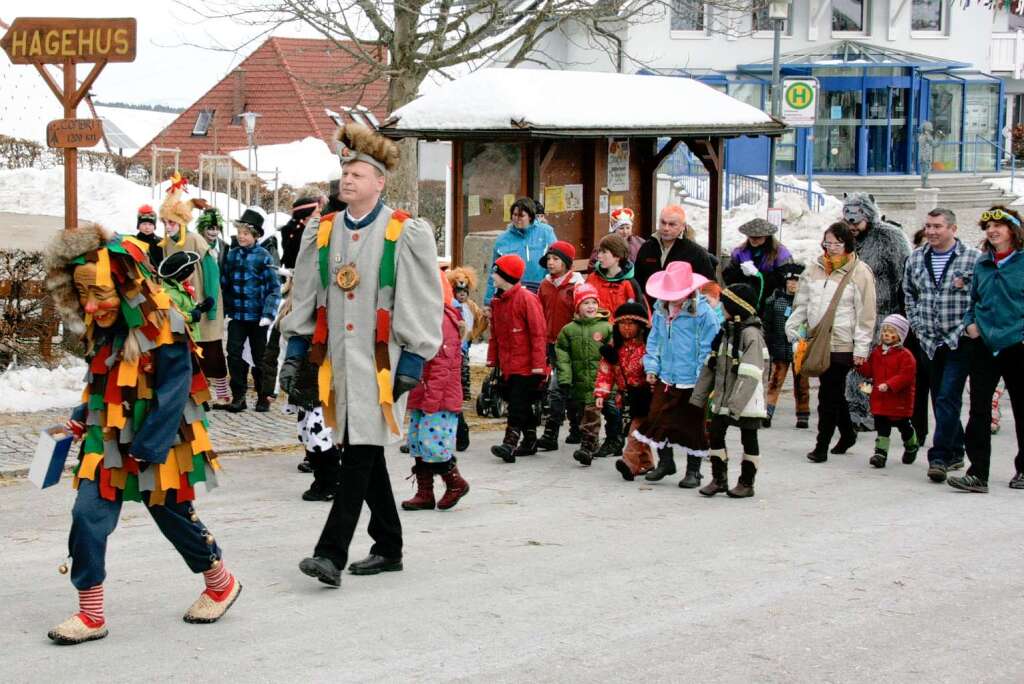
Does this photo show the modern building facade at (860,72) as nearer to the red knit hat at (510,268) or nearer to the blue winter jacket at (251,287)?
the blue winter jacket at (251,287)

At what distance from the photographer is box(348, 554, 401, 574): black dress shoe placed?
7.04 meters

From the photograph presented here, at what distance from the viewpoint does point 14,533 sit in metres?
8.00

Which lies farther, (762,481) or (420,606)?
(762,481)

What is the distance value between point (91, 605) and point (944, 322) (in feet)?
20.4

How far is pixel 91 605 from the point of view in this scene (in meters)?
5.96

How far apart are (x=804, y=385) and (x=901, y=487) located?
2.63 metres

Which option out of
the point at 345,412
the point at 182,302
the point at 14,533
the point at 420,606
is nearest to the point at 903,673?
the point at 420,606

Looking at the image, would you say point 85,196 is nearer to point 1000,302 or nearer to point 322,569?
point 1000,302

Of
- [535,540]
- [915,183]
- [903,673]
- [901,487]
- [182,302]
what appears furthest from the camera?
[915,183]

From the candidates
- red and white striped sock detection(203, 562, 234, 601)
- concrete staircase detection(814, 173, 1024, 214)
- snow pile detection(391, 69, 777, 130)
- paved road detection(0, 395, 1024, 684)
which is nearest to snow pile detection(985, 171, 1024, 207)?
concrete staircase detection(814, 173, 1024, 214)

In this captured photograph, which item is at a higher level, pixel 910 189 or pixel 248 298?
pixel 910 189

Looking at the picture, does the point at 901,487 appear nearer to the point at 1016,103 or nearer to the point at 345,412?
the point at 345,412

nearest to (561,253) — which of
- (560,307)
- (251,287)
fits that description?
(560,307)

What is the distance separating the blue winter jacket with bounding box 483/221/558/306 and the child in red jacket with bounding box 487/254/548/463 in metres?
1.26
